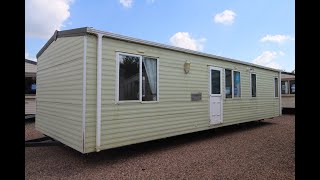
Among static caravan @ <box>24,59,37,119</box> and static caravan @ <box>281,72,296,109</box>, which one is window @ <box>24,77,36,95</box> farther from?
static caravan @ <box>281,72,296,109</box>

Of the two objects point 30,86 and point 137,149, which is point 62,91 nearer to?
point 137,149

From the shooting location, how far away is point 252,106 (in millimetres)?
10758

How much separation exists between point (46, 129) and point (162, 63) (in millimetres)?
3865

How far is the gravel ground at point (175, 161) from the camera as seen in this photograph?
15.6ft

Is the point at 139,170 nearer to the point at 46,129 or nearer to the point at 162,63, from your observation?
the point at 162,63

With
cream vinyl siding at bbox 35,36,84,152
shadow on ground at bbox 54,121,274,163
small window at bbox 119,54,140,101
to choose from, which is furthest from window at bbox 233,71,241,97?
cream vinyl siding at bbox 35,36,84,152

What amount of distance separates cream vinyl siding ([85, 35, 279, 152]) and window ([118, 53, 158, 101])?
0.15m

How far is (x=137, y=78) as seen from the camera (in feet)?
19.9

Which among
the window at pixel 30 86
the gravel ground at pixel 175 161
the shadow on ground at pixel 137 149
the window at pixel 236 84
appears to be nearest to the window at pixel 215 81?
the window at pixel 236 84

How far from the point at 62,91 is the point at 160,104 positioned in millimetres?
2526

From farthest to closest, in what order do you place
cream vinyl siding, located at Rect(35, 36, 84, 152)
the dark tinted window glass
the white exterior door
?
the dark tinted window glass < the white exterior door < cream vinyl siding, located at Rect(35, 36, 84, 152)

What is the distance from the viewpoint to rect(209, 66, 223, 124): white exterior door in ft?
27.8

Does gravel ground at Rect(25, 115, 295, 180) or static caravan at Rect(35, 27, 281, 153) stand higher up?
static caravan at Rect(35, 27, 281, 153)

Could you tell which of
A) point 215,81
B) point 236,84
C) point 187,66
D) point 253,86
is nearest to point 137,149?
point 187,66
